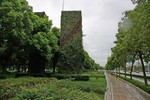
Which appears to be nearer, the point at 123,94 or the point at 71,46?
the point at 123,94

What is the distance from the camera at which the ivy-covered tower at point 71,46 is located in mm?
35000

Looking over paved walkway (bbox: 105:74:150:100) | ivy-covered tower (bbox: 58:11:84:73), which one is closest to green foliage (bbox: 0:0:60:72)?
ivy-covered tower (bbox: 58:11:84:73)

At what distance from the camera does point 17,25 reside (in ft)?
69.8

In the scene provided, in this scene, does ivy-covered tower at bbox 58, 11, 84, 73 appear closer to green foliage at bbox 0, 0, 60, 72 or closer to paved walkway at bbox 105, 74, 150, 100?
green foliage at bbox 0, 0, 60, 72

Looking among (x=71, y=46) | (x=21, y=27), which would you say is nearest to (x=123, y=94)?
(x=21, y=27)

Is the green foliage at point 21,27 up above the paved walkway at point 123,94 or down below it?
above

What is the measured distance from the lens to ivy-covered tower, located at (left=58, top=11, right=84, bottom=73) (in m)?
35.0

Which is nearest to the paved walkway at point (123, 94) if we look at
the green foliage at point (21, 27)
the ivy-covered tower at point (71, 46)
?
the green foliage at point (21, 27)

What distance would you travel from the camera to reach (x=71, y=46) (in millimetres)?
35062

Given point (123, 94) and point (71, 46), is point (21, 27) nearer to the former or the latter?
point (123, 94)

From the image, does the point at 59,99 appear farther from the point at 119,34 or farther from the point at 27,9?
the point at 119,34

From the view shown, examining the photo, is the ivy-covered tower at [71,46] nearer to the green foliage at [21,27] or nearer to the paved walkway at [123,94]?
the green foliage at [21,27]

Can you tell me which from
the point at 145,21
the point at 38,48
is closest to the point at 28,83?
the point at 145,21

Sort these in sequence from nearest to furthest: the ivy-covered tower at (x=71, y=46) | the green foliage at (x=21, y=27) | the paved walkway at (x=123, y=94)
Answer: the paved walkway at (x=123, y=94) → the green foliage at (x=21, y=27) → the ivy-covered tower at (x=71, y=46)
